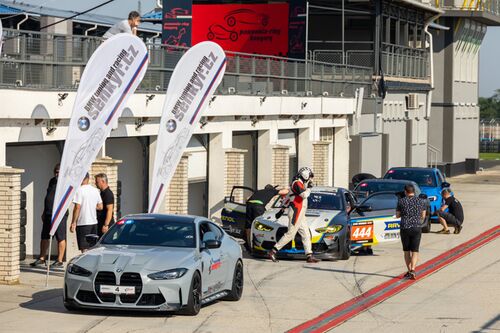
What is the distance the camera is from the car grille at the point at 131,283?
51.1 feet

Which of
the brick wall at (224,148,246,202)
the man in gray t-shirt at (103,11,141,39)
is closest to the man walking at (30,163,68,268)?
the man in gray t-shirt at (103,11,141,39)

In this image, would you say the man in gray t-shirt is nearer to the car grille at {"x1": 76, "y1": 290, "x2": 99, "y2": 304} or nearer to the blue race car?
the car grille at {"x1": 76, "y1": 290, "x2": 99, "y2": 304}

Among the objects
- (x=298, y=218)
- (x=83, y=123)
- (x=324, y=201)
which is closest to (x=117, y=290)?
(x=83, y=123)

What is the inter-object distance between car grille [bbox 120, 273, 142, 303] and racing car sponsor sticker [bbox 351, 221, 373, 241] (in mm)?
10055

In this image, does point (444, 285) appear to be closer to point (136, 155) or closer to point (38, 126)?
point (38, 126)

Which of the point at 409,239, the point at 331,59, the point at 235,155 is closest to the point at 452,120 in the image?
the point at 331,59

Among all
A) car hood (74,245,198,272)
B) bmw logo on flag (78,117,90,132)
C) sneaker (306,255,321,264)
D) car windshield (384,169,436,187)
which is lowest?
sneaker (306,255,321,264)

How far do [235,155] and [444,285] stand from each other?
12110 millimetres

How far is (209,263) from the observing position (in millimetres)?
16812

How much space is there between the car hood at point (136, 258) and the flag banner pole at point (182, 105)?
5.31 metres

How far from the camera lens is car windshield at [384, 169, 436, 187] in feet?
117

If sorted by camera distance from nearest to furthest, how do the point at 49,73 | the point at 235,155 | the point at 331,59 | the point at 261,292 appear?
the point at 261,292, the point at 49,73, the point at 235,155, the point at 331,59

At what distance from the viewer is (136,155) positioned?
28.1 metres

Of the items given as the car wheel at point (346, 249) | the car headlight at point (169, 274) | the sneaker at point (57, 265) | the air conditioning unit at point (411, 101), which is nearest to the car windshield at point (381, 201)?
→ the car wheel at point (346, 249)
